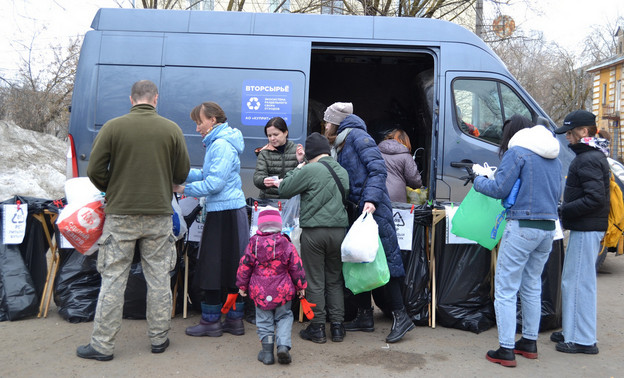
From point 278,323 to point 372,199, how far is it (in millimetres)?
1152

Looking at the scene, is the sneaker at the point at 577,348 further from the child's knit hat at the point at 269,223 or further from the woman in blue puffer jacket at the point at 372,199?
the child's knit hat at the point at 269,223

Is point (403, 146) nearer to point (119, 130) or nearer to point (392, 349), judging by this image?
point (392, 349)

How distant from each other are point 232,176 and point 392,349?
1795 millimetres

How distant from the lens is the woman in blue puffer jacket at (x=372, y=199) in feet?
14.3

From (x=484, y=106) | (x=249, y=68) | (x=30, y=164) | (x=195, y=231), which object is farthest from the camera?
(x=30, y=164)

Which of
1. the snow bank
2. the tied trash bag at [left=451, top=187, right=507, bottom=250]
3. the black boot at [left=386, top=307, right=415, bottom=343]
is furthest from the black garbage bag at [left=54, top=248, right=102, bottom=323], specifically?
the snow bank

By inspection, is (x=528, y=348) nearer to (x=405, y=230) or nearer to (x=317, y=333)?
(x=405, y=230)

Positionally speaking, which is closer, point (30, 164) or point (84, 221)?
point (84, 221)

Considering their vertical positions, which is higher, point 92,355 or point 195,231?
point 195,231

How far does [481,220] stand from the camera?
4262 millimetres

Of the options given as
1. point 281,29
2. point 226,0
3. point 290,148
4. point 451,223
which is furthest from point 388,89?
point 226,0

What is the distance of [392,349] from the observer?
13.9 ft

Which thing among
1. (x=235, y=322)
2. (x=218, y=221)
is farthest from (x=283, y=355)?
(x=218, y=221)

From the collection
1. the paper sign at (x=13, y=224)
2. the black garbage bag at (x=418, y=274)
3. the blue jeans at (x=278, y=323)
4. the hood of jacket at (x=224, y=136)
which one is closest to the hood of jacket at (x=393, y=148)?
the black garbage bag at (x=418, y=274)
